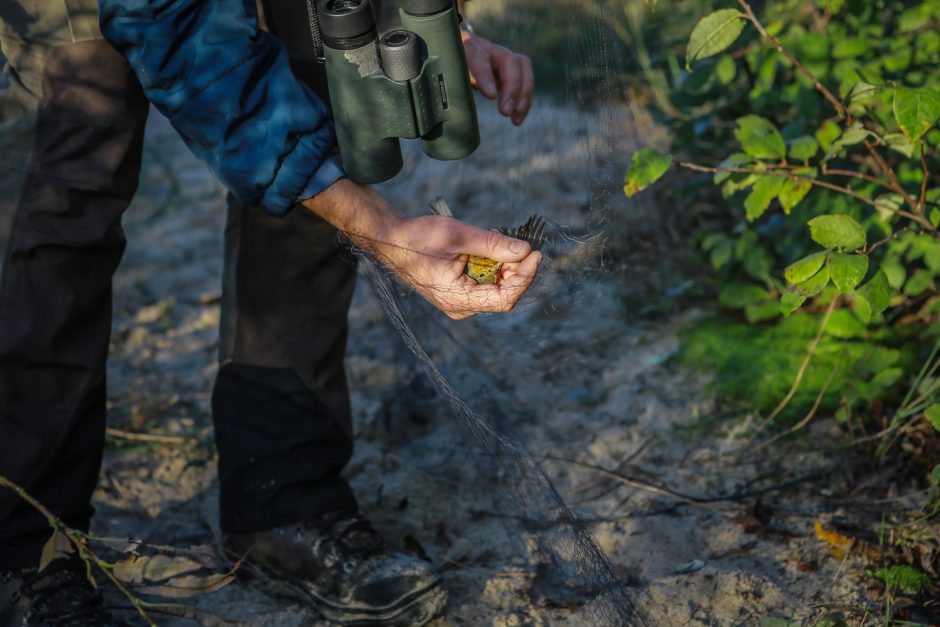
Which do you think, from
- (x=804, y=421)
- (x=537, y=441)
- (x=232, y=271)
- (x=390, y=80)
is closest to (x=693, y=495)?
(x=804, y=421)

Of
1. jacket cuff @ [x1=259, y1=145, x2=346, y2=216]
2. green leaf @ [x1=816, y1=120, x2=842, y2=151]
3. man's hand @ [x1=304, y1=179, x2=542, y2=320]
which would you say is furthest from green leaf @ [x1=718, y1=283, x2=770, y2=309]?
jacket cuff @ [x1=259, y1=145, x2=346, y2=216]

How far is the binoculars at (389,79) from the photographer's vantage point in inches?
57.4

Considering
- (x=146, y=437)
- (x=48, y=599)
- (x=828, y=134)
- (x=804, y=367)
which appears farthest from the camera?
(x=146, y=437)

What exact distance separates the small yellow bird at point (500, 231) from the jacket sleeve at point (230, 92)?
8.3 inches

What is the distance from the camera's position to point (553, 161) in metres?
3.61

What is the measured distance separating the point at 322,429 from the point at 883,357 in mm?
1433

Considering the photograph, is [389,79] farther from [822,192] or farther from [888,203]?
[822,192]

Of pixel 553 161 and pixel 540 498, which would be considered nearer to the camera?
pixel 540 498

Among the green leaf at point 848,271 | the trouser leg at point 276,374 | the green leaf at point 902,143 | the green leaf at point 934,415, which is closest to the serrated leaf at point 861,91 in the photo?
the green leaf at point 902,143

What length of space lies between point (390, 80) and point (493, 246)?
0.31 m

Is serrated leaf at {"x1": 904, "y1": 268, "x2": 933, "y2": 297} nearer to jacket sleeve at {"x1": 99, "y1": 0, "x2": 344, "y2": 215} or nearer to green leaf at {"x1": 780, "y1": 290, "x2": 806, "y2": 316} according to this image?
green leaf at {"x1": 780, "y1": 290, "x2": 806, "y2": 316}

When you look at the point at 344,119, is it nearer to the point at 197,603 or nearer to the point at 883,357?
the point at 197,603

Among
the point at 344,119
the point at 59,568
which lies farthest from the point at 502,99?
the point at 59,568

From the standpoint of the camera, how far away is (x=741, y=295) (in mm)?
2787
